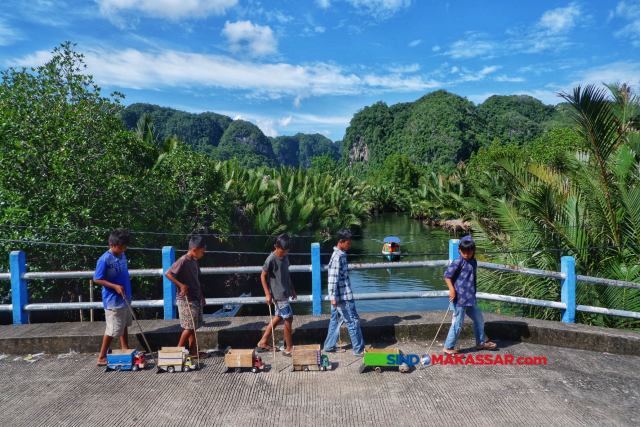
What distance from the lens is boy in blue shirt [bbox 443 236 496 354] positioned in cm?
489

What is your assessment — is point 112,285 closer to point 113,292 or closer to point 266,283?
point 113,292

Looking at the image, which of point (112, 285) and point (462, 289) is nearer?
point (112, 285)

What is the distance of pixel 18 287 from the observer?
5.70 m

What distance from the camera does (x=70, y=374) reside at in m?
4.59

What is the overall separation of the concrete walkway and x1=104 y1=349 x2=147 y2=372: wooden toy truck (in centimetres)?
8

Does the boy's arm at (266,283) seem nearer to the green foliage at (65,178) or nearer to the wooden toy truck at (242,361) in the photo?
the wooden toy truck at (242,361)

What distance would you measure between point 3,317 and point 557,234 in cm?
890

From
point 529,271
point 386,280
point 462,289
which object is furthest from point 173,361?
point 386,280

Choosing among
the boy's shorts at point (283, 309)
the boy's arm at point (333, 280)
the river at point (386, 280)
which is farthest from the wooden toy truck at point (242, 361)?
the river at point (386, 280)

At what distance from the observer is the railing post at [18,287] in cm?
564

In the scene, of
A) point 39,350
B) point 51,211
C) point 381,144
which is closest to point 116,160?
point 51,211

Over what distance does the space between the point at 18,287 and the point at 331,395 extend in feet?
14.2

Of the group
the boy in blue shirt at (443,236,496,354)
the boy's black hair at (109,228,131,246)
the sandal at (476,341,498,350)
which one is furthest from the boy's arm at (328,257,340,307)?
the boy's black hair at (109,228,131,246)

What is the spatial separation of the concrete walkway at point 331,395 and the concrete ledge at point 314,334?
0.81 ft
